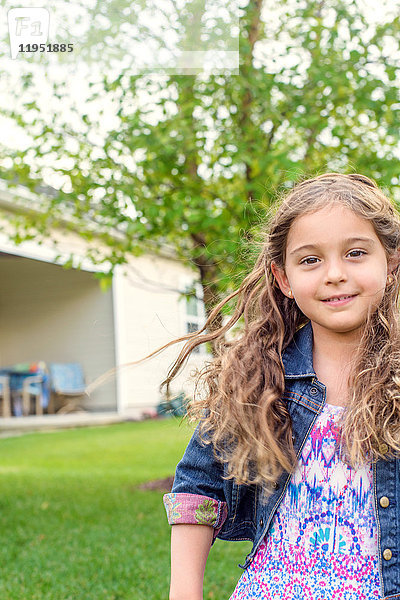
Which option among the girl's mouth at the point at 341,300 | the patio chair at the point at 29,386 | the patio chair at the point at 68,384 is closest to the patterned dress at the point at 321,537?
the girl's mouth at the point at 341,300

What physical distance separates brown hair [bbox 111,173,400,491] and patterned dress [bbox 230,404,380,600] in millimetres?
40

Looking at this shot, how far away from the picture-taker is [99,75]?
17.3 ft

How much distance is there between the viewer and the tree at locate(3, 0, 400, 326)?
5.07m

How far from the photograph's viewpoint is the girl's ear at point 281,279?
1699mm

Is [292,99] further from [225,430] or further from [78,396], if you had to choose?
[78,396]

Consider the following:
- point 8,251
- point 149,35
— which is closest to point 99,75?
point 149,35

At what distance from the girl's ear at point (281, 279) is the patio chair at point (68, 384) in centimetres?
1249

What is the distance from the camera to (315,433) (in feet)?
4.98

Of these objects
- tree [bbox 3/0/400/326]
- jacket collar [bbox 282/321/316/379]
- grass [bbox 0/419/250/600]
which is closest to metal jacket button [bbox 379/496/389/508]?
jacket collar [bbox 282/321/316/379]

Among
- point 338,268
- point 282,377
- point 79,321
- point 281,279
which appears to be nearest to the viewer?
point 338,268

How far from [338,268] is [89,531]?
4034 mm

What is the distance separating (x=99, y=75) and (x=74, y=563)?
127 inches

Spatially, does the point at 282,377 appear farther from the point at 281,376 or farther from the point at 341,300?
the point at 341,300

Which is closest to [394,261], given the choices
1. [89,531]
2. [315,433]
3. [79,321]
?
[315,433]
